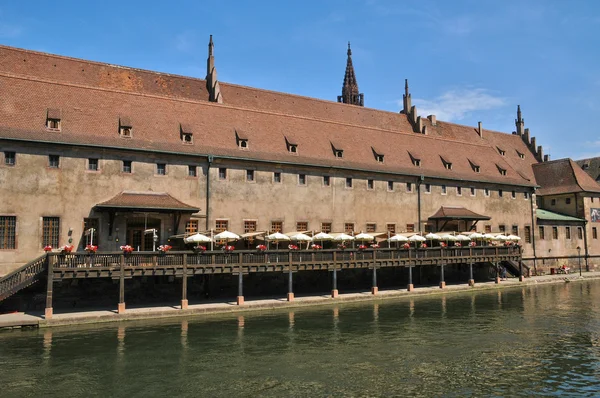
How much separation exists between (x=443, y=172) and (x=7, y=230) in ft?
113

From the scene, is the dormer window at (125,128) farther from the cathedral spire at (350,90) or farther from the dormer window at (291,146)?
the cathedral spire at (350,90)


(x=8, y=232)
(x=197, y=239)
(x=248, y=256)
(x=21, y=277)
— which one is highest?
(x=8, y=232)

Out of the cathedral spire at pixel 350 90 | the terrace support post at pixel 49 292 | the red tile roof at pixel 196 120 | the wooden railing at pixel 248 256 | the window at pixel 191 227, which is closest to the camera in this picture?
the terrace support post at pixel 49 292

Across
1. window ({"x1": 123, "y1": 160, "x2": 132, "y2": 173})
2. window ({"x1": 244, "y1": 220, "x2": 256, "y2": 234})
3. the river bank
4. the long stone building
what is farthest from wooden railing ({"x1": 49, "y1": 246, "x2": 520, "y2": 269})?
window ({"x1": 123, "y1": 160, "x2": 132, "y2": 173})

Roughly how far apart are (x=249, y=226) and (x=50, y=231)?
41.4 feet

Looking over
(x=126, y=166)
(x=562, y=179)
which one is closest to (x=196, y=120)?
(x=126, y=166)

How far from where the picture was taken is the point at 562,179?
5894cm

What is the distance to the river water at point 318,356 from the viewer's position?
15258 millimetres

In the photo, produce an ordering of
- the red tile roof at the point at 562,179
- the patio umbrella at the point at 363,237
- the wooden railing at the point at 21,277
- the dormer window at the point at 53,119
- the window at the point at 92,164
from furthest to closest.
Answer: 1. the red tile roof at the point at 562,179
2. the patio umbrella at the point at 363,237
3. the window at the point at 92,164
4. the dormer window at the point at 53,119
5. the wooden railing at the point at 21,277

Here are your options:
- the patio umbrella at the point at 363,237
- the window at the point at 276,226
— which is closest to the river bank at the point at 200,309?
the patio umbrella at the point at 363,237

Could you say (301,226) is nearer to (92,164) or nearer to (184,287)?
(184,287)

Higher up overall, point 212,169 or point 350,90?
point 350,90

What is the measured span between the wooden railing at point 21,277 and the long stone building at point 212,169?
3220mm

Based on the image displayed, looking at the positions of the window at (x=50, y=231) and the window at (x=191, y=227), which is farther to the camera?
the window at (x=191, y=227)
